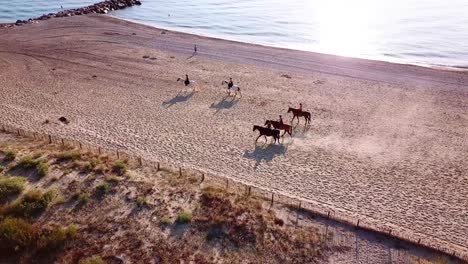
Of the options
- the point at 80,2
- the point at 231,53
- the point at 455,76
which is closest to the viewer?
the point at 455,76

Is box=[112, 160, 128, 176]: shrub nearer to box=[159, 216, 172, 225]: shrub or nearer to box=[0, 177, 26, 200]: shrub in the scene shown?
box=[0, 177, 26, 200]: shrub

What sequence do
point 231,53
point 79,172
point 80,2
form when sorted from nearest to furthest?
point 79,172 → point 231,53 → point 80,2

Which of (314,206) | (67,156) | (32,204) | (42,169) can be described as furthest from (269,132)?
(32,204)

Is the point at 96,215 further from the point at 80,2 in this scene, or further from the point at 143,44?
the point at 80,2

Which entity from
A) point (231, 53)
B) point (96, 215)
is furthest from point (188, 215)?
point (231, 53)

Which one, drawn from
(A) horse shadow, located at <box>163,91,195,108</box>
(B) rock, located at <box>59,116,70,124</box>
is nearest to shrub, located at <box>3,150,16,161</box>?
(B) rock, located at <box>59,116,70,124</box>

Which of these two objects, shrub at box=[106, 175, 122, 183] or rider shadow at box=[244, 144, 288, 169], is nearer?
shrub at box=[106, 175, 122, 183]

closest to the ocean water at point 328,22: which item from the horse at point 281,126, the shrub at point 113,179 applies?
the horse at point 281,126
